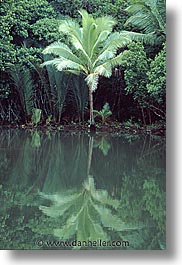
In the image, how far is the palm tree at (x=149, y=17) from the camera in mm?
2535

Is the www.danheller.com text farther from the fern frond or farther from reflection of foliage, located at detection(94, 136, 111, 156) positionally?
the fern frond

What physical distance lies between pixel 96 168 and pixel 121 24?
99cm

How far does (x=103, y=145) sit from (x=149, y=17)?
0.87 m

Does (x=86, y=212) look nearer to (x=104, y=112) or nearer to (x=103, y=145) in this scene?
(x=103, y=145)

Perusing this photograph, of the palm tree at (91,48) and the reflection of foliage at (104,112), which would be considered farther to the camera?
the palm tree at (91,48)

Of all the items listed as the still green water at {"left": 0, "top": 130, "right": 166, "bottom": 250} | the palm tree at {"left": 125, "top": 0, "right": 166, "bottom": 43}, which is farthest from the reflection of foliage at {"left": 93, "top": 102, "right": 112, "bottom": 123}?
the palm tree at {"left": 125, "top": 0, "right": 166, "bottom": 43}

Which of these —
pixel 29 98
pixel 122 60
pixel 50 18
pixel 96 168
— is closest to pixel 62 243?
Answer: pixel 96 168

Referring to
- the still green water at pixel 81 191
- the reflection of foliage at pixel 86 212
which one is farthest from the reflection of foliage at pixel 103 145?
the reflection of foliage at pixel 86 212

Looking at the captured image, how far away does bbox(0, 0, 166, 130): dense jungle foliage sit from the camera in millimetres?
2697

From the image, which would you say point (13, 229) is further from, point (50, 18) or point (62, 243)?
point (50, 18)

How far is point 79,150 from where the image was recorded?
2.65 meters

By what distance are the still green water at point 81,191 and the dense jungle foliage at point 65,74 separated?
0.56 feet

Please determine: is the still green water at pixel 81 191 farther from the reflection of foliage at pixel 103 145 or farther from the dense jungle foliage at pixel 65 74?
the dense jungle foliage at pixel 65 74

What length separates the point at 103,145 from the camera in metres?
2.68
